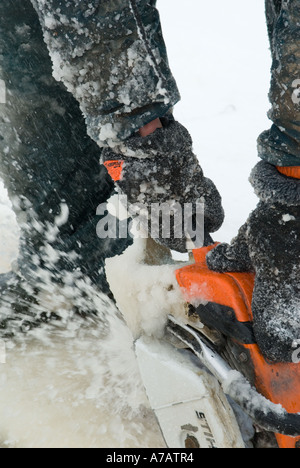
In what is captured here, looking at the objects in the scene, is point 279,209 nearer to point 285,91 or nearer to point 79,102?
point 285,91

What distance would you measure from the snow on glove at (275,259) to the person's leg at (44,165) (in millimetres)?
721

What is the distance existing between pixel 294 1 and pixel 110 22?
1.28 ft

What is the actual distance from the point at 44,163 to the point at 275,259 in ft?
2.77

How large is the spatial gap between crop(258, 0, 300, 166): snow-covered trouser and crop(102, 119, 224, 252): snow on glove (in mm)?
240

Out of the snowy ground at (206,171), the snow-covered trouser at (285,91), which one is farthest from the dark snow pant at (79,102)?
the snowy ground at (206,171)

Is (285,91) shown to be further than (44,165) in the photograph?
No

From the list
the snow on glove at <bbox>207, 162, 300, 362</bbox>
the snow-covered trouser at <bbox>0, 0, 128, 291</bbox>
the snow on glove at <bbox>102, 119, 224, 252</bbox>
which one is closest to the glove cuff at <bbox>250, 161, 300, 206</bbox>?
the snow on glove at <bbox>207, 162, 300, 362</bbox>

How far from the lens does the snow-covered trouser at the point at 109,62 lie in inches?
37.3

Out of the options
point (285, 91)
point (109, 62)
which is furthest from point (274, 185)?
point (109, 62)

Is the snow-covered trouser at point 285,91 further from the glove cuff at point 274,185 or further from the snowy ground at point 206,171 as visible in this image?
the snowy ground at point 206,171

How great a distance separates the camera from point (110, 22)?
3.10 ft

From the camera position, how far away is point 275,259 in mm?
877

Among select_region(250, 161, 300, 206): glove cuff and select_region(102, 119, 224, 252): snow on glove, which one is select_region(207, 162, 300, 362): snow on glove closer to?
select_region(250, 161, 300, 206): glove cuff

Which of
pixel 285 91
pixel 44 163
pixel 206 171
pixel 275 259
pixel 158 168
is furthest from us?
pixel 206 171
